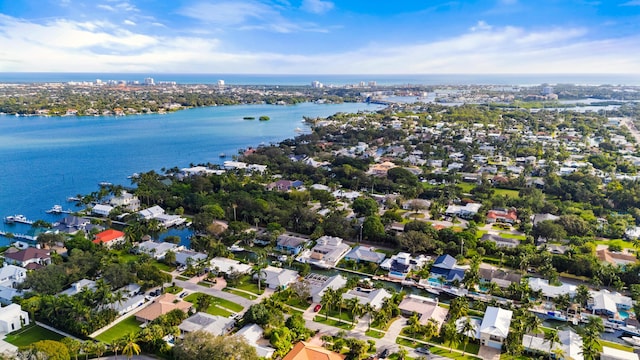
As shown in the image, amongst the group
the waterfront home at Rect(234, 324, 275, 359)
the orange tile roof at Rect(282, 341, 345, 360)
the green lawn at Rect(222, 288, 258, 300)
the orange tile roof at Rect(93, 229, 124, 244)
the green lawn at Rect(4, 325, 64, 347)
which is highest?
the orange tile roof at Rect(282, 341, 345, 360)

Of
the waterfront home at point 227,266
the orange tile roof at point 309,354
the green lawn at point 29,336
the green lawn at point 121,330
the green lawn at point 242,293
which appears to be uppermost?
the orange tile roof at point 309,354

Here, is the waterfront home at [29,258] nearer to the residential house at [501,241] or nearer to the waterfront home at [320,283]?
the waterfront home at [320,283]

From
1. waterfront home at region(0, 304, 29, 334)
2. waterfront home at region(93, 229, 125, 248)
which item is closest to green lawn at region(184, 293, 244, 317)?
waterfront home at region(0, 304, 29, 334)

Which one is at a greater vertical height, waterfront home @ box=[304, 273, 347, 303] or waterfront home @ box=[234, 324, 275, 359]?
waterfront home @ box=[234, 324, 275, 359]

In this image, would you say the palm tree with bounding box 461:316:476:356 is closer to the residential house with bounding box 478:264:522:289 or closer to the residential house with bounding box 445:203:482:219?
the residential house with bounding box 478:264:522:289

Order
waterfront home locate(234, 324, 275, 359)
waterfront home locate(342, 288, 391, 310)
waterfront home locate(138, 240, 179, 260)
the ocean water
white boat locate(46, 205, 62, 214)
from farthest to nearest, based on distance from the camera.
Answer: the ocean water
white boat locate(46, 205, 62, 214)
waterfront home locate(138, 240, 179, 260)
waterfront home locate(342, 288, 391, 310)
waterfront home locate(234, 324, 275, 359)

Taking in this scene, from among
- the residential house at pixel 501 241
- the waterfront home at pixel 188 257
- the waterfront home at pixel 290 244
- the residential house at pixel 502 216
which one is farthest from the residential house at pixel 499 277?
the waterfront home at pixel 188 257

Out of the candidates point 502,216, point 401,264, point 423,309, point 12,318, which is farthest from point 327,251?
point 12,318
